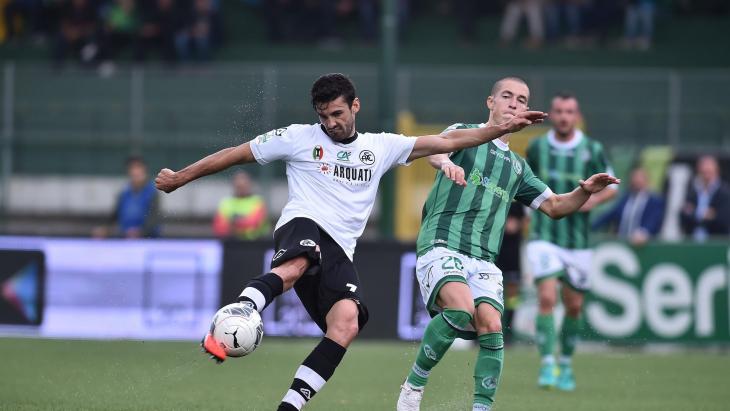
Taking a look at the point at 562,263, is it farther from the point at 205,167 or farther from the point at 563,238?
the point at 205,167

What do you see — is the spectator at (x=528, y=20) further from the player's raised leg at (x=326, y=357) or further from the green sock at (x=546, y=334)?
the player's raised leg at (x=326, y=357)

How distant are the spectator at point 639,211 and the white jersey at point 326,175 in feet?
25.8

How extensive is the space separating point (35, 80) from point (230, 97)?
2.80 metres

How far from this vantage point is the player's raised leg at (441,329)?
25.2 feet

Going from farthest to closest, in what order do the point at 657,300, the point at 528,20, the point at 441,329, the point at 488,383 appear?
the point at 528,20, the point at 657,300, the point at 441,329, the point at 488,383

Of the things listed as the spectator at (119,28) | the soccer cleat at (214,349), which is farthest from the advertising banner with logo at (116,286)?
the spectator at (119,28)

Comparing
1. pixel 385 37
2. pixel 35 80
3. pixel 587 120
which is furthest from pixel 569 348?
pixel 35 80

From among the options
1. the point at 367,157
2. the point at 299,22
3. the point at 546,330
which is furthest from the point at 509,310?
the point at 299,22

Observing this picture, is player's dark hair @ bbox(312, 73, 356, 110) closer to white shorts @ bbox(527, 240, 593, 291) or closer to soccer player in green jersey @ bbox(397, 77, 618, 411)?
soccer player in green jersey @ bbox(397, 77, 618, 411)

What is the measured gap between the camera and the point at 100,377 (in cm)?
984

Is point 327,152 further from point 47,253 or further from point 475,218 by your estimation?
point 47,253

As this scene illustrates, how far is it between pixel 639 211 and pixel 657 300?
156 cm

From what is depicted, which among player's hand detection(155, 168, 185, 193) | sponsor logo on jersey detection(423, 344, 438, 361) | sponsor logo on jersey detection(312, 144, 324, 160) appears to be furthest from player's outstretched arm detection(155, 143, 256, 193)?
sponsor logo on jersey detection(423, 344, 438, 361)

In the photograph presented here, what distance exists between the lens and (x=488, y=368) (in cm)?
765
